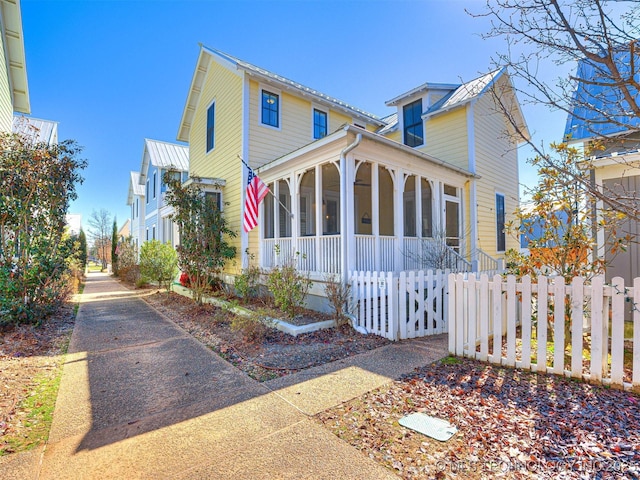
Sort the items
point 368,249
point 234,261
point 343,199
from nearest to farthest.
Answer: point 343,199 < point 368,249 < point 234,261

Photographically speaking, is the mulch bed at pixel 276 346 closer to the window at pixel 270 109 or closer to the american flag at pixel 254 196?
the american flag at pixel 254 196

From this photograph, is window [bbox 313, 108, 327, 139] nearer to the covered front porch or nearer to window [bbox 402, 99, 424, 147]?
the covered front porch

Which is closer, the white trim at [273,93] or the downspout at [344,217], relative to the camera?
the downspout at [344,217]

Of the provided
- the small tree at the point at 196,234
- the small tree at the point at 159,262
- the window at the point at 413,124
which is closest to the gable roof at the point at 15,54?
the small tree at the point at 196,234

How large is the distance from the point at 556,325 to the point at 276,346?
3994mm

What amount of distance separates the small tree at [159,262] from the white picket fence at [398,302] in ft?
31.0

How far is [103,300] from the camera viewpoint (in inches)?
433

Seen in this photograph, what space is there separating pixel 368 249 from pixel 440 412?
4533 millimetres

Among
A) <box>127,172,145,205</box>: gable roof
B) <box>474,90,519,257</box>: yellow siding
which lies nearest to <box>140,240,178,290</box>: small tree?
<box>474,90,519,257</box>: yellow siding

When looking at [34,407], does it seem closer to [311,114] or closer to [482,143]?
[311,114]

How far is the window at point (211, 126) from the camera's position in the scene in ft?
41.3

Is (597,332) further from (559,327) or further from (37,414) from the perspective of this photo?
(37,414)

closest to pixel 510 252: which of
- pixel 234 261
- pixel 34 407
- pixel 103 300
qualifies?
pixel 34 407

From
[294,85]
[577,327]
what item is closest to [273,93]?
[294,85]
